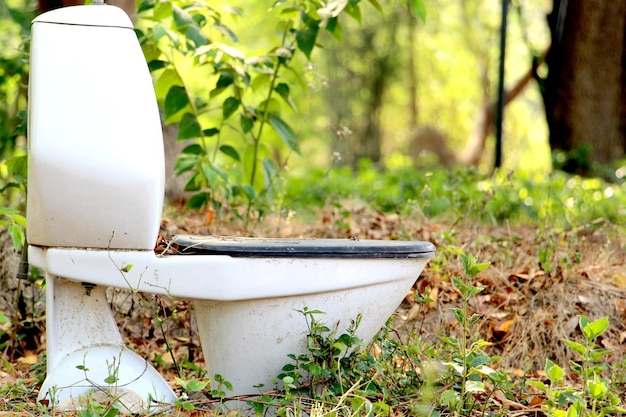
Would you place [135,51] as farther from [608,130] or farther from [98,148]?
[608,130]

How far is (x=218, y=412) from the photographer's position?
1.83 m

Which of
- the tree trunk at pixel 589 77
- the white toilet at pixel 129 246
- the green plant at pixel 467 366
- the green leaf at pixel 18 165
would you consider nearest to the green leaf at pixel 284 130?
the green leaf at pixel 18 165

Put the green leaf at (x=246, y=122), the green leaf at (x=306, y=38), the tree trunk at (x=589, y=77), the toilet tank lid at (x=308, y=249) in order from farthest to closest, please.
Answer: the tree trunk at (x=589, y=77)
the green leaf at (x=246, y=122)
the green leaf at (x=306, y=38)
the toilet tank lid at (x=308, y=249)

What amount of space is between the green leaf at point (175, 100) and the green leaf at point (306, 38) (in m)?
0.46

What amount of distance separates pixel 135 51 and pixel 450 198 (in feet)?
6.26

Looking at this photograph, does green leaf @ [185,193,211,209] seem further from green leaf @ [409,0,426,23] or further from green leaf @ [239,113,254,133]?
green leaf @ [409,0,426,23]

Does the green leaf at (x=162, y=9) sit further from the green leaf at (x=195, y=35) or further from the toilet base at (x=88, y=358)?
the toilet base at (x=88, y=358)

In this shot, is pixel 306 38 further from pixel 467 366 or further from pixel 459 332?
pixel 467 366

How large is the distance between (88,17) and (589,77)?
512 centimetres

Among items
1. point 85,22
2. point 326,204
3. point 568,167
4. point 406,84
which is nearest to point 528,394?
point 85,22

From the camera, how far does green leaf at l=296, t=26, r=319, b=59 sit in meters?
2.86

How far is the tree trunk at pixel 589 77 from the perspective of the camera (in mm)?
5957

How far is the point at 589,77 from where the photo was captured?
6090mm

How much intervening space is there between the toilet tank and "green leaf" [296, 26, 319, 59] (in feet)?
3.89
